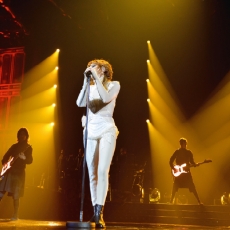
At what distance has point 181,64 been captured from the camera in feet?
55.1

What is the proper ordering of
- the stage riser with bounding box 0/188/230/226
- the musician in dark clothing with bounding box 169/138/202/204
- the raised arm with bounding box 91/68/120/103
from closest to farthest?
the raised arm with bounding box 91/68/120/103 → the stage riser with bounding box 0/188/230/226 → the musician in dark clothing with bounding box 169/138/202/204

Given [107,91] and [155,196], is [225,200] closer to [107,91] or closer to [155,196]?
[155,196]

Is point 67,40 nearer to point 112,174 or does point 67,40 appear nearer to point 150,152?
point 150,152

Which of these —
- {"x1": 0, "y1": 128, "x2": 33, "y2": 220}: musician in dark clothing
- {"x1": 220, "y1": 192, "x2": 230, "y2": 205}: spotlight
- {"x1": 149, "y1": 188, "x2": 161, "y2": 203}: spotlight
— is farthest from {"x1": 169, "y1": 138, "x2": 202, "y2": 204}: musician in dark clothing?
{"x1": 0, "y1": 128, "x2": 33, "y2": 220}: musician in dark clothing

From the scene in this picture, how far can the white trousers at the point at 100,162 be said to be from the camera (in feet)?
12.0

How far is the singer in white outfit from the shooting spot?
3641 millimetres

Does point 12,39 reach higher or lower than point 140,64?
higher

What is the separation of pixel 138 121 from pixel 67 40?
5.10 metres

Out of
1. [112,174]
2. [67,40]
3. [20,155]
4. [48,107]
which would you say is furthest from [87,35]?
[20,155]

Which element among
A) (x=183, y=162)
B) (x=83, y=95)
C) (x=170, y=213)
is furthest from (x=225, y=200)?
(x=83, y=95)

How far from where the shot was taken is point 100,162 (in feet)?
12.0

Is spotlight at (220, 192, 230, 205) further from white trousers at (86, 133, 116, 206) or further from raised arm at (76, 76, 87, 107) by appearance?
raised arm at (76, 76, 87, 107)

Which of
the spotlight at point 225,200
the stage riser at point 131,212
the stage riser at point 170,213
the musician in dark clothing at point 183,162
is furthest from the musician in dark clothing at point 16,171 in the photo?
the spotlight at point 225,200

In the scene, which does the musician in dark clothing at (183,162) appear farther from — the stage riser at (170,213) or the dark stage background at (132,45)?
the dark stage background at (132,45)
